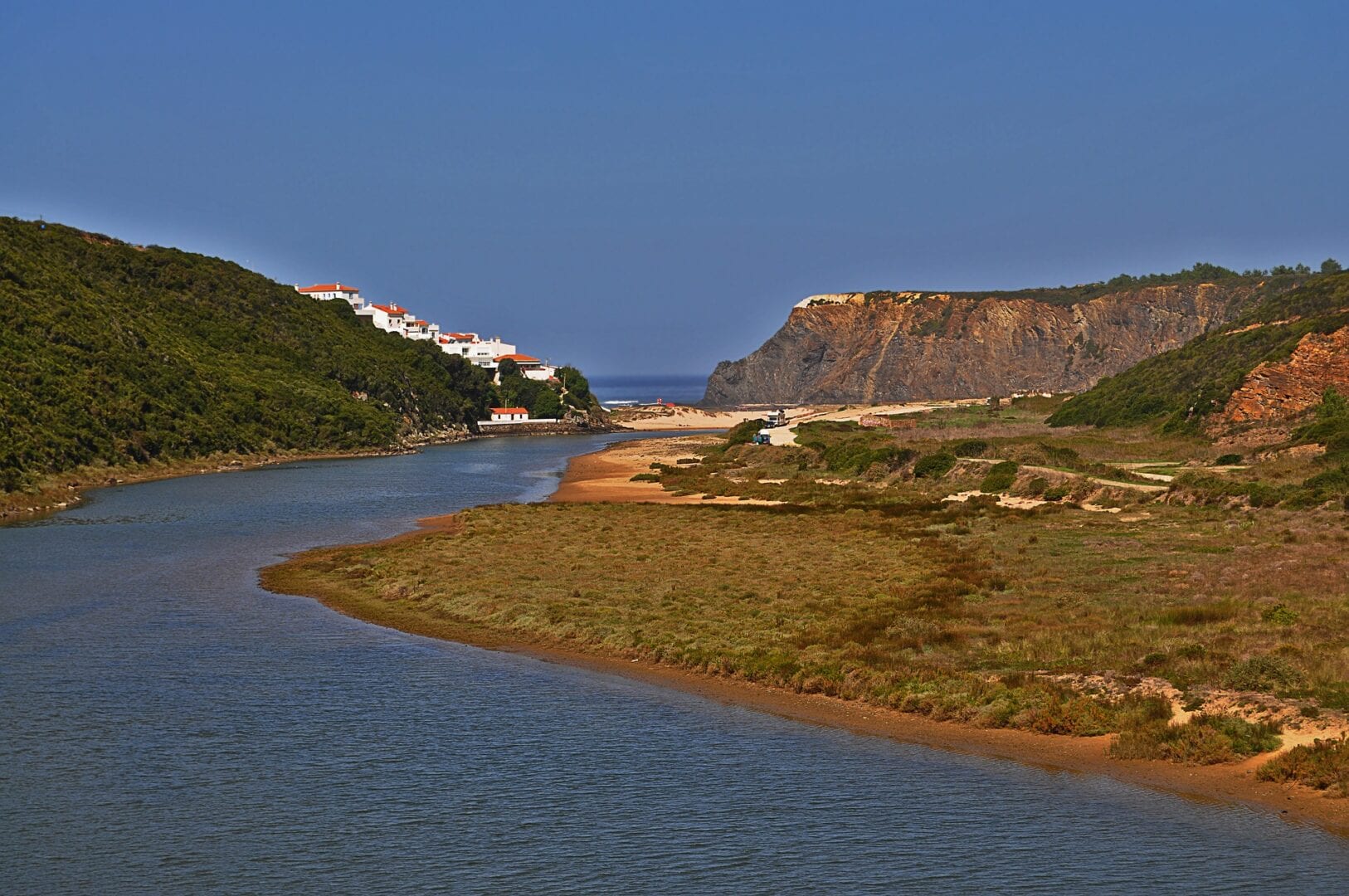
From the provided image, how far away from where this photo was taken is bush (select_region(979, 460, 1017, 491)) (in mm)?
54344

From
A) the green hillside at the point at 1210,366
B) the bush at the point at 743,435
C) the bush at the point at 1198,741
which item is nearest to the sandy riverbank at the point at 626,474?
the bush at the point at 743,435

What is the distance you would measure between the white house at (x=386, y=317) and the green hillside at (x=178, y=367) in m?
11.4

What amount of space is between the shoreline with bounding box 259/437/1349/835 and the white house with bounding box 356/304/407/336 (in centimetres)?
14757

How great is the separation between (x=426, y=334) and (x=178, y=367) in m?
84.3

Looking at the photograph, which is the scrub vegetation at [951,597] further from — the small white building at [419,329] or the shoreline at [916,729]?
the small white building at [419,329]

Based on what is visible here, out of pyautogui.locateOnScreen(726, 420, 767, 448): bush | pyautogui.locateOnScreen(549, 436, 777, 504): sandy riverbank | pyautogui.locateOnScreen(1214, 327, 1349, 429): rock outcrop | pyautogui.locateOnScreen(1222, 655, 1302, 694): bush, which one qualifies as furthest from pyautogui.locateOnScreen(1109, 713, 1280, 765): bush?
pyautogui.locateOnScreen(726, 420, 767, 448): bush

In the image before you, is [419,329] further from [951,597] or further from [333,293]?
[951,597]

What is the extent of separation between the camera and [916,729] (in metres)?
21.5

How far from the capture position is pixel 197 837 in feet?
55.1

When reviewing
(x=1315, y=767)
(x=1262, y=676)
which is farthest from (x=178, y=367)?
(x=1315, y=767)

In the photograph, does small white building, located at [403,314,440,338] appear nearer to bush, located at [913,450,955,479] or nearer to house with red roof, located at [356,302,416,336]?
house with red roof, located at [356,302,416,336]

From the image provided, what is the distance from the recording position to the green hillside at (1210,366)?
75.9 meters

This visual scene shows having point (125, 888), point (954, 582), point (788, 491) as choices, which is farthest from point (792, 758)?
point (788, 491)

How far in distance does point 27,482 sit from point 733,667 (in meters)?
51.4
